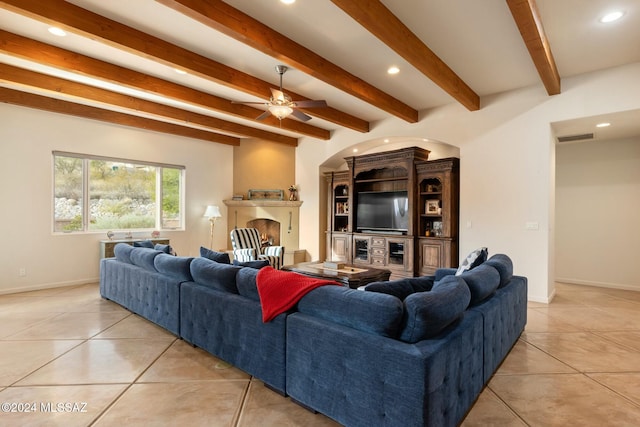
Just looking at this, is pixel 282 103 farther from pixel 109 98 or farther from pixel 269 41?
pixel 109 98

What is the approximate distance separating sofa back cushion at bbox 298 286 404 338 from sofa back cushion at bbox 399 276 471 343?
0.05 meters

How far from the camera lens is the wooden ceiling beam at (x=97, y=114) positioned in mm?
4987

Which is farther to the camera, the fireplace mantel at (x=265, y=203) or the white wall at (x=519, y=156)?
the fireplace mantel at (x=265, y=203)

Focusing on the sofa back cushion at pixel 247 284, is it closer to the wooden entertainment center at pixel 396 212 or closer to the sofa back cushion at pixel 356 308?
the sofa back cushion at pixel 356 308

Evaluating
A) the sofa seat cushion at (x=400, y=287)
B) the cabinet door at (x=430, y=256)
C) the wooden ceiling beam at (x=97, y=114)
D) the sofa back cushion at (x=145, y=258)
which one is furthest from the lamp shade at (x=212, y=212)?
the sofa seat cushion at (x=400, y=287)

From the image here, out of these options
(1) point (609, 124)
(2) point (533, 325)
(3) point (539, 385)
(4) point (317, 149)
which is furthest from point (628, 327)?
(4) point (317, 149)

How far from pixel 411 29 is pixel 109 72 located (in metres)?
3.53

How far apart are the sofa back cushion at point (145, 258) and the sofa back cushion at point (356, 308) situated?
7.39 feet

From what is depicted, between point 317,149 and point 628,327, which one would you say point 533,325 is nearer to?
point 628,327

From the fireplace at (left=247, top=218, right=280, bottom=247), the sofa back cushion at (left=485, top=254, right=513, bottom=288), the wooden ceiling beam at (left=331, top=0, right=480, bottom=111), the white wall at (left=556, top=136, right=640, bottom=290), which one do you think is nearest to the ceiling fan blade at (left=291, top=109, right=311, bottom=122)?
the wooden ceiling beam at (left=331, top=0, right=480, bottom=111)

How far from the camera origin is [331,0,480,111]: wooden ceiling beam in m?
2.73

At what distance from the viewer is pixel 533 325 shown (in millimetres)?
3799

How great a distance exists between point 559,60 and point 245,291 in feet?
14.3

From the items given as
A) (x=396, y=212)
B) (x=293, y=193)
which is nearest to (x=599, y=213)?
(x=396, y=212)
